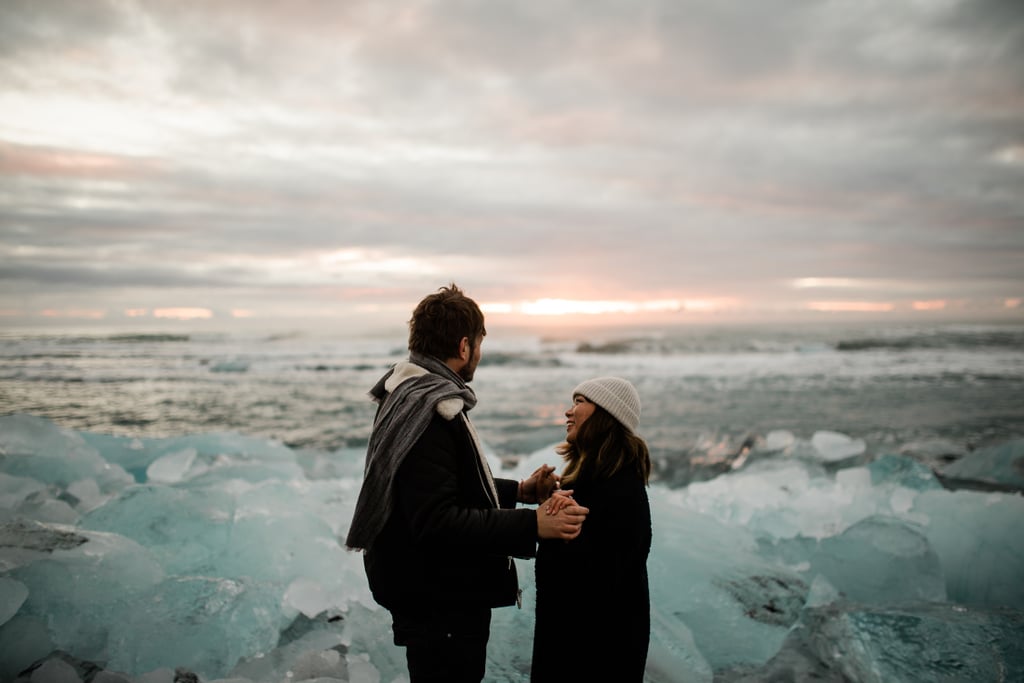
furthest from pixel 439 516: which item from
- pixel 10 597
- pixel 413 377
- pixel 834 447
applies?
pixel 834 447

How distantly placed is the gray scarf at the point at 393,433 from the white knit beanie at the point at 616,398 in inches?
19.1

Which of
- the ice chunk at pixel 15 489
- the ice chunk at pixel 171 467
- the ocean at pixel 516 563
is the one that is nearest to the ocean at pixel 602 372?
the ocean at pixel 516 563

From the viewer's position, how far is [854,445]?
28.9 ft

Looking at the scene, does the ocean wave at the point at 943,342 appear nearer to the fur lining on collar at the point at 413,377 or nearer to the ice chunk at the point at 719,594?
the ice chunk at the point at 719,594

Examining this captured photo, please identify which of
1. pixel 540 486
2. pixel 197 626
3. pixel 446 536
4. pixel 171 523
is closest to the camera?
pixel 446 536

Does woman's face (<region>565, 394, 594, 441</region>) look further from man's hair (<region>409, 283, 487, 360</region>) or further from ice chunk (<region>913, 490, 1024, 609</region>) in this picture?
ice chunk (<region>913, 490, 1024, 609</region>)

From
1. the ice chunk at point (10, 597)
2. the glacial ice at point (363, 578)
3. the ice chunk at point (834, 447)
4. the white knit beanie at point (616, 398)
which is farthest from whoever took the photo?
the ice chunk at point (834, 447)

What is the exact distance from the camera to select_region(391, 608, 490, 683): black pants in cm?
227

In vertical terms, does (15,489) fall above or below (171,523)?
above

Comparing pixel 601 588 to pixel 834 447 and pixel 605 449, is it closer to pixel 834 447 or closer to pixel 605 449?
pixel 605 449

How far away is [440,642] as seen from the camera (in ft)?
7.46

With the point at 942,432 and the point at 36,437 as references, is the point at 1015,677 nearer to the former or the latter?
the point at 36,437

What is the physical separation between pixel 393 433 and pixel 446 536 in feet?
1.27

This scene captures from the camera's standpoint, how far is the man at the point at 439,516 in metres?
2.10
